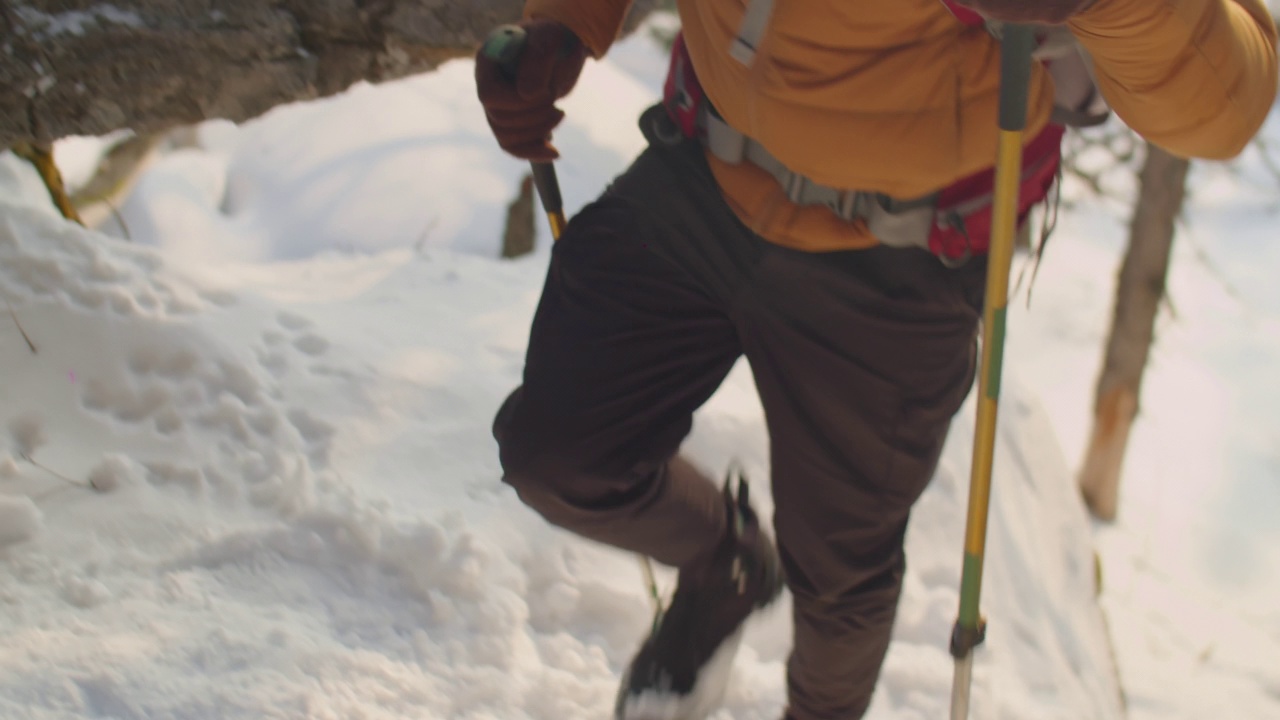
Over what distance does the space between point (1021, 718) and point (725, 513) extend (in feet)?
3.91

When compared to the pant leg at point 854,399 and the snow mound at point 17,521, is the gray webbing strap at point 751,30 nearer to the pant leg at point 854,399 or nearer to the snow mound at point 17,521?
the pant leg at point 854,399

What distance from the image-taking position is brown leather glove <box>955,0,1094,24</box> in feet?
3.53

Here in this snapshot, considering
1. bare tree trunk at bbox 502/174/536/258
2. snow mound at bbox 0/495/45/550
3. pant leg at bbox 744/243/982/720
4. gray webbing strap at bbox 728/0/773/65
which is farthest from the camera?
bare tree trunk at bbox 502/174/536/258

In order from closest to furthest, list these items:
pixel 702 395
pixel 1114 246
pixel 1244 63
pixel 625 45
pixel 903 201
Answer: pixel 1244 63 → pixel 903 201 → pixel 702 395 → pixel 1114 246 → pixel 625 45

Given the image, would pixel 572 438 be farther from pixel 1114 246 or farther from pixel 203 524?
pixel 1114 246

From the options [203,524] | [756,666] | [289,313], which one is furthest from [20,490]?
[756,666]

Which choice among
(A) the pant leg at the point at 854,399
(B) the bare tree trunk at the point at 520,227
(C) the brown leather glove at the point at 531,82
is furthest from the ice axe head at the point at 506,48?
(B) the bare tree trunk at the point at 520,227

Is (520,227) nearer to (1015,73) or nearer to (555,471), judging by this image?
(555,471)

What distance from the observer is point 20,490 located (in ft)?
6.73

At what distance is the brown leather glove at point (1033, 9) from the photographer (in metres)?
1.08

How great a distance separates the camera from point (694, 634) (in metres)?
1.86

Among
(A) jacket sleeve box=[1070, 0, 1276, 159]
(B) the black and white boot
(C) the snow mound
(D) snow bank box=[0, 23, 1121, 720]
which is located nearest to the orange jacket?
(A) jacket sleeve box=[1070, 0, 1276, 159]

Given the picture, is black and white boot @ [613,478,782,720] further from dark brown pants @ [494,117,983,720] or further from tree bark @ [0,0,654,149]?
tree bark @ [0,0,654,149]

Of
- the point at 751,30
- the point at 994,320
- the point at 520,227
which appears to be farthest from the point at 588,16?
the point at 520,227
